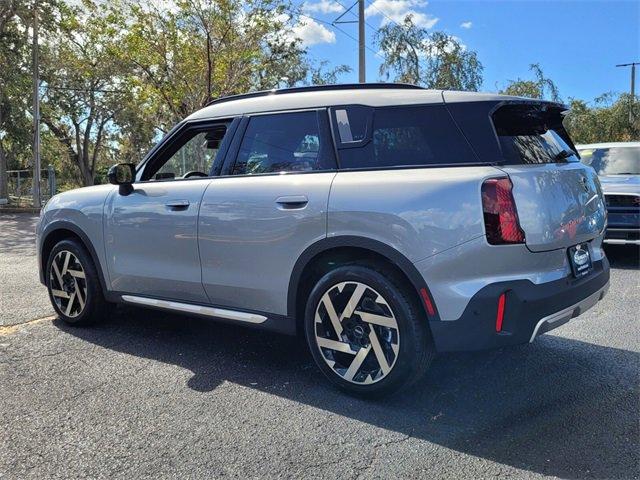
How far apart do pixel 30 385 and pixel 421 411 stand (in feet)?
8.33

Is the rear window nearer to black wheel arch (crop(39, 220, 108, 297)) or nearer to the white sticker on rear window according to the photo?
the white sticker on rear window

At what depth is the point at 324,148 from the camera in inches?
143

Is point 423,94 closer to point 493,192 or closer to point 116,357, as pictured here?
point 493,192

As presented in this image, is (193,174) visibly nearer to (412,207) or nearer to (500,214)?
(412,207)

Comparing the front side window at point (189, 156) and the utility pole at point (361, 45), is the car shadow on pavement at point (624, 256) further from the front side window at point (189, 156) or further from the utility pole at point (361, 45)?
the utility pole at point (361, 45)

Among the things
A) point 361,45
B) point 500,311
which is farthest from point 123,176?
point 361,45

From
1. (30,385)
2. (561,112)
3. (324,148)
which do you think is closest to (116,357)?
(30,385)

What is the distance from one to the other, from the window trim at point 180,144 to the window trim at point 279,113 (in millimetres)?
42

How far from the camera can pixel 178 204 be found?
13.5ft

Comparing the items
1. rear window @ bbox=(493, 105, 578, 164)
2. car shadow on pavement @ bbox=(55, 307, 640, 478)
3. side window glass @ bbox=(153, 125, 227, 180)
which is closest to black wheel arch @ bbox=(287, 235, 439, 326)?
car shadow on pavement @ bbox=(55, 307, 640, 478)

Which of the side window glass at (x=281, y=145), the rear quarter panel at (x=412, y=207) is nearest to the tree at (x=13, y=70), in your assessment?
the side window glass at (x=281, y=145)

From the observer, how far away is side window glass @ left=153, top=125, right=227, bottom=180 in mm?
4364

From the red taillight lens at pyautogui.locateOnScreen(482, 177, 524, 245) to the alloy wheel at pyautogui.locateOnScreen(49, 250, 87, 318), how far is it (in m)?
3.52

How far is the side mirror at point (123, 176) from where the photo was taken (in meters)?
4.52
